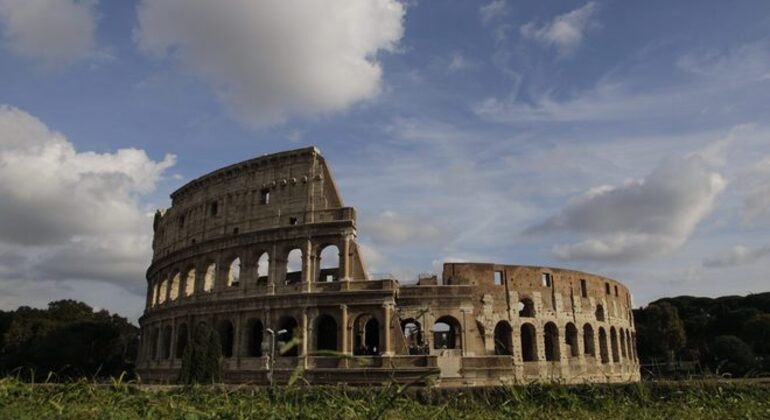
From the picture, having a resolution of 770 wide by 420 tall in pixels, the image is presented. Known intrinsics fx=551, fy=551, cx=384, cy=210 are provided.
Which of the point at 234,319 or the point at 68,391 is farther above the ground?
the point at 234,319

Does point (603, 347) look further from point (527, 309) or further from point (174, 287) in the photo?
point (174, 287)

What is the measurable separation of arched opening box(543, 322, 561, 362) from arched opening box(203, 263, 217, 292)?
2165 centimetres

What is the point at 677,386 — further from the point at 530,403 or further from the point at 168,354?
the point at 168,354

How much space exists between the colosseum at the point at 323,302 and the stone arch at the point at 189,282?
0.10 metres

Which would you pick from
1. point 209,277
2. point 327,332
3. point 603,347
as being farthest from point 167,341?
point 603,347

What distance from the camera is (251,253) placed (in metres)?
32.2

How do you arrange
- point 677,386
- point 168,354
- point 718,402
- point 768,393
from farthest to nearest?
point 168,354 < point 677,386 < point 768,393 < point 718,402

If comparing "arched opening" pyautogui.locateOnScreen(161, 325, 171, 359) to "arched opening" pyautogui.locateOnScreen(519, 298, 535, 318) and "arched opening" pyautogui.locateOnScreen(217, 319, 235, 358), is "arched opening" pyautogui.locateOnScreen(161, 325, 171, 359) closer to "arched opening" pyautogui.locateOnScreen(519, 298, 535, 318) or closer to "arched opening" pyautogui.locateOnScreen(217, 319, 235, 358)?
"arched opening" pyautogui.locateOnScreen(217, 319, 235, 358)

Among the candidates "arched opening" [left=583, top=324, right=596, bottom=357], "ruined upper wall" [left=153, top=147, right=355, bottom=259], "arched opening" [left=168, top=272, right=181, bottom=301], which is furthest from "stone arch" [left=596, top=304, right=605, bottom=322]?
"arched opening" [left=168, top=272, right=181, bottom=301]

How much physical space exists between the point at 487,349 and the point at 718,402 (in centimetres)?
2399

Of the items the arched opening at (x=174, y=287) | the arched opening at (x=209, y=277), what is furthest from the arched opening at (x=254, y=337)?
the arched opening at (x=174, y=287)

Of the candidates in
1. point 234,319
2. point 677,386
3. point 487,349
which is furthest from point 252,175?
point 677,386

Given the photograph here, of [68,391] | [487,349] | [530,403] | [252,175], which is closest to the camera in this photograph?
[68,391]

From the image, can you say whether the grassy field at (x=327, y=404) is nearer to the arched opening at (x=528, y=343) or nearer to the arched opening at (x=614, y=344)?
the arched opening at (x=528, y=343)
